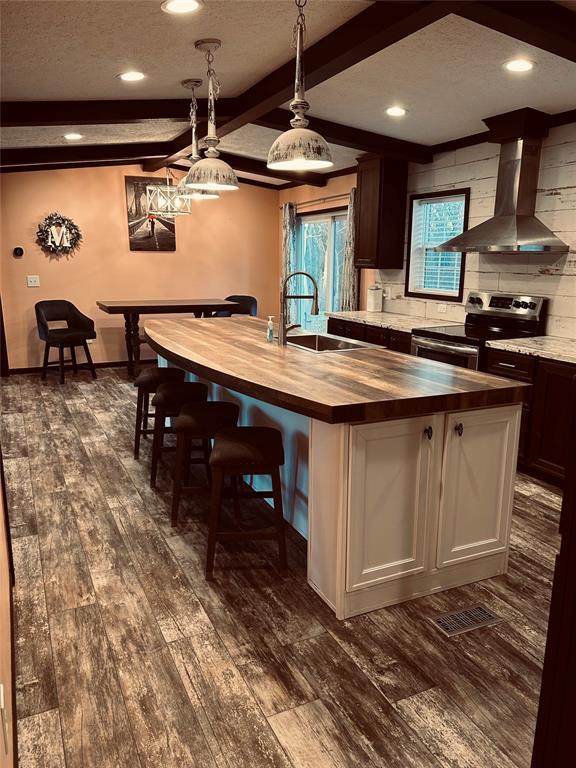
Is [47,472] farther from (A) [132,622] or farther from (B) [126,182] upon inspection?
(B) [126,182]

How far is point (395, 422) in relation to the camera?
90.1 inches

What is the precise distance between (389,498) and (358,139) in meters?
3.92

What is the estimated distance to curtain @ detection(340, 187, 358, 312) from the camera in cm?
653

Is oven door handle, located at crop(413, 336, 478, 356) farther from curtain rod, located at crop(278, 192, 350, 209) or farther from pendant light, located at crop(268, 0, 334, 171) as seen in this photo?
curtain rod, located at crop(278, 192, 350, 209)

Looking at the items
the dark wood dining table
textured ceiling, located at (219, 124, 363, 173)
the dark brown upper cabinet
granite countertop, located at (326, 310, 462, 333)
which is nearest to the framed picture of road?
the dark wood dining table

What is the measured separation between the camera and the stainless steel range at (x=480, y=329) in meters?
4.33

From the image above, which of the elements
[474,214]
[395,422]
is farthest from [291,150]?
[474,214]

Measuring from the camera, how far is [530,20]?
2.48 metres

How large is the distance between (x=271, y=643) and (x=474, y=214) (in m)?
4.17

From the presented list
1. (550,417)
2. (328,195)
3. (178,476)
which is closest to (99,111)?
(178,476)

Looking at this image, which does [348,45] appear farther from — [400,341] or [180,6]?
[400,341]

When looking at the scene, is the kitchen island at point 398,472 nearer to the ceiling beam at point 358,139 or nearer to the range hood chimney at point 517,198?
the range hood chimney at point 517,198

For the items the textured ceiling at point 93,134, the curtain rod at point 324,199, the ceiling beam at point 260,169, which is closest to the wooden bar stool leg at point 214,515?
the textured ceiling at point 93,134

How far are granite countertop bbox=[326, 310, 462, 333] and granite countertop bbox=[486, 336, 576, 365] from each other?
99 centimetres
